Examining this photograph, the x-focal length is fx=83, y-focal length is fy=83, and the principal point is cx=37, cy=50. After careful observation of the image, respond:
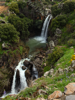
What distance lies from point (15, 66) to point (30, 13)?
72.3 feet

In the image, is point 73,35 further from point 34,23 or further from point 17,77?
point 34,23

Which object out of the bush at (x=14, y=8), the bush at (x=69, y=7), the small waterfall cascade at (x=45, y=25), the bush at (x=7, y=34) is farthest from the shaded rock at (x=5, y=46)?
the bush at (x=69, y=7)

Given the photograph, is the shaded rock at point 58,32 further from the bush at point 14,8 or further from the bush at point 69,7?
the bush at point 14,8

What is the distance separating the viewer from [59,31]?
2059 cm

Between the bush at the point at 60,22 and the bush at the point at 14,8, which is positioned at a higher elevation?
the bush at the point at 14,8

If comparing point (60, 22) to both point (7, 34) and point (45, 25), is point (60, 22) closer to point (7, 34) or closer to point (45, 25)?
point (45, 25)

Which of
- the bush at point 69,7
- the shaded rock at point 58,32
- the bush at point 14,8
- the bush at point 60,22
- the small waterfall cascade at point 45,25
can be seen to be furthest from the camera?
the small waterfall cascade at point 45,25

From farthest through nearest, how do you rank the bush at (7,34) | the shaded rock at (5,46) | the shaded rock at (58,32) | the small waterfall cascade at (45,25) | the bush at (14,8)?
1. the small waterfall cascade at (45,25)
2. the bush at (14,8)
3. the shaded rock at (58,32)
4. the bush at (7,34)
5. the shaded rock at (5,46)

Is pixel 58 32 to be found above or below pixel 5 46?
above

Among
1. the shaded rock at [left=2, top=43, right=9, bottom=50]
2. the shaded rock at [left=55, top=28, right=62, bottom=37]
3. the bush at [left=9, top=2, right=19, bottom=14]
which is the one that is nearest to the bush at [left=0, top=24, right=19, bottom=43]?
the shaded rock at [left=2, top=43, right=9, bottom=50]

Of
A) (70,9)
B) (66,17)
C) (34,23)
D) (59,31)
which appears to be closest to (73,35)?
(59,31)

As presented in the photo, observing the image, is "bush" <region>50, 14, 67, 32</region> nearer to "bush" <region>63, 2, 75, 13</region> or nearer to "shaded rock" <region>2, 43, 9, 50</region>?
"bush" <region>63, 2, 75, 13</region>

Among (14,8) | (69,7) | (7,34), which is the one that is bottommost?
(7,34)

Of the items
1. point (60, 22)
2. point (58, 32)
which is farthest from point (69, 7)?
point (58, 32)
